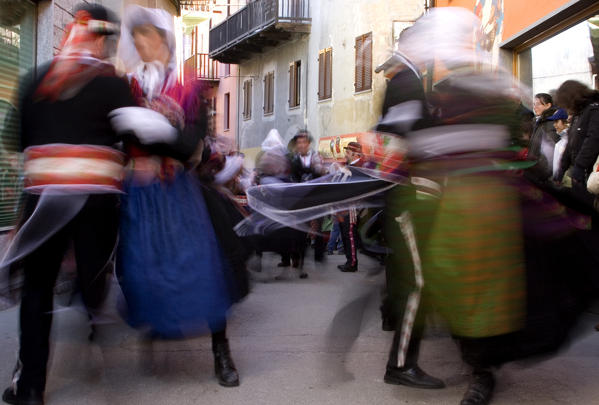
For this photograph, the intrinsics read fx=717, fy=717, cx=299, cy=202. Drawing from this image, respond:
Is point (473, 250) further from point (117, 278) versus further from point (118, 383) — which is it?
point (118, 383)

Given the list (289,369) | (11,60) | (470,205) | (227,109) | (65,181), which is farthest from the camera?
(227,109)

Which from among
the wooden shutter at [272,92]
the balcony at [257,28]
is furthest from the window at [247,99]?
the wooden shutter at [272,92]

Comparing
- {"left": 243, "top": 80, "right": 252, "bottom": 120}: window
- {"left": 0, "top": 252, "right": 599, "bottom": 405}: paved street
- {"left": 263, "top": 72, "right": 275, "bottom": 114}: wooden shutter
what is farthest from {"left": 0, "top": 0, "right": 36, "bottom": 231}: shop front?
{"left": 243, "top": 80, "right": 252, "bottom": 120}: window

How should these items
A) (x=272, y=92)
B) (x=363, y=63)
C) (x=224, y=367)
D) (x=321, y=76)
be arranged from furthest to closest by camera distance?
(x=272, y=92) < (x=321, y=76) < (x=363, y=63) < (x=224, y=367)

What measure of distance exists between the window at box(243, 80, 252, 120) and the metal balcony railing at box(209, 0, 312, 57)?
1.75 m

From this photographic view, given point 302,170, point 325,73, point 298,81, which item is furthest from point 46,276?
point 298,81

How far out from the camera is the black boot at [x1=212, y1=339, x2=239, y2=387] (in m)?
3.58

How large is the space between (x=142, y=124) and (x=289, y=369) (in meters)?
1.64

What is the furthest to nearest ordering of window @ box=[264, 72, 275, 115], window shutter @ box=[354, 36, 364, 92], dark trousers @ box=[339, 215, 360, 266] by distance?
window @ box=[264, 72, 275, 115], window shutter @ box=[354, 36, 364, 92], dark trousers @ box=[339, 215, 360, 266]

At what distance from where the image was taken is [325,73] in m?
22.5

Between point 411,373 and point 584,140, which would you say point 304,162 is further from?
point 411,373

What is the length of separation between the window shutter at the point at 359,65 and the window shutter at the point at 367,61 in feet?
0.69

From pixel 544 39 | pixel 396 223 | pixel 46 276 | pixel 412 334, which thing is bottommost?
pixel 412 334

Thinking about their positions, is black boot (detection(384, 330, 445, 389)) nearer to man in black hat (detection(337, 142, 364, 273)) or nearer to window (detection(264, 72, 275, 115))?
man in black hat (detection(337, 142, 364, 273))
